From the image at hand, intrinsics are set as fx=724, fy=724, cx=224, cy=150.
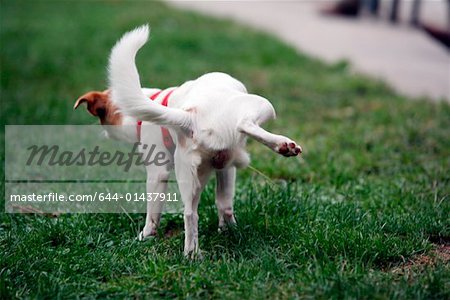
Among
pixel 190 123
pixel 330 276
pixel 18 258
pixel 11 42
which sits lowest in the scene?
pixel 11 42

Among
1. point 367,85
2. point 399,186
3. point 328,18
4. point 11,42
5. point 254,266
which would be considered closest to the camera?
point 254,266

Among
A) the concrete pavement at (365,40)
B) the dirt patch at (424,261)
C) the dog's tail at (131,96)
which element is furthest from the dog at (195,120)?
the concrete pavement at (365,40)

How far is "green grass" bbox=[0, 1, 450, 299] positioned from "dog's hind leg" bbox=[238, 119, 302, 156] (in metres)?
0.58

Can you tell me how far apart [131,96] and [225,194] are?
30.7 inches

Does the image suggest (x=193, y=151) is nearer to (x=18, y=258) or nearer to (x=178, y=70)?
(x=18, y=258)

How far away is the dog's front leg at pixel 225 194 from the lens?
369 cm

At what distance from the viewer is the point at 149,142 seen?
12.2 feet

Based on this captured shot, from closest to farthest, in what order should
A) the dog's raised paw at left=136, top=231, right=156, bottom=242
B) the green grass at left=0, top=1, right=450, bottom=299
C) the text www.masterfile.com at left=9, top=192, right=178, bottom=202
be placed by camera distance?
1. the green grass at left=0, top=1, right=450, bottom=299
2. the dog's raised paw at left=136, top=231, right=156, bottom=242
3. the text www.masterfile.com at left=9, top=192, right=178, bottom=202

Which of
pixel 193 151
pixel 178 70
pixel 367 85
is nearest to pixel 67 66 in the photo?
pixel 178 70

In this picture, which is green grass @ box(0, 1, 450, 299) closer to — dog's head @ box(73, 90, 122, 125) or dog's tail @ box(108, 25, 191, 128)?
dog's head @ box(73, 90, 122, 125)

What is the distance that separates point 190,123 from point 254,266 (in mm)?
729

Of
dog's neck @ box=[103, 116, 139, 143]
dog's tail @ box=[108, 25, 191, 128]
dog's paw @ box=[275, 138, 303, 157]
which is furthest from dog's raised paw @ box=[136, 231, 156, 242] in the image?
dog's paw @ box=[275, 138, 303, 157]

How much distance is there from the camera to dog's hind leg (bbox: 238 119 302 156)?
3.00 metres

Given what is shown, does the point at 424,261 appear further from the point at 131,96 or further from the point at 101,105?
the point at 101,105
